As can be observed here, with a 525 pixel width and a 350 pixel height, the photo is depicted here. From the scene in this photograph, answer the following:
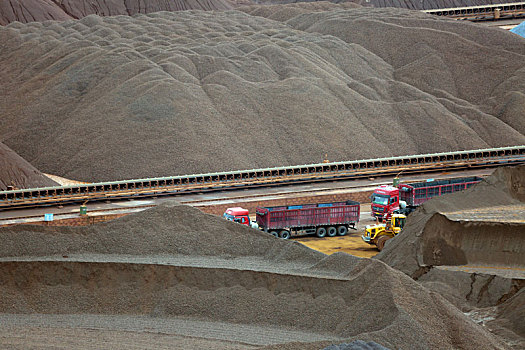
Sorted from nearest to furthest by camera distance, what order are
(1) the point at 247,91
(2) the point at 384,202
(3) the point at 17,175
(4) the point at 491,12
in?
1. (2) the point at 384,202
2. (3) the point at 17,175
3. (1) the point at 247,91
4. (4) the point at 491,12

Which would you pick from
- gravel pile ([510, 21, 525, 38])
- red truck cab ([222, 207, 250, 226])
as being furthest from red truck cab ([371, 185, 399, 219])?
gravel pile ([510, 21, 525, 38])

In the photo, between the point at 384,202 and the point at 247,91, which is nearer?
the point at 384,202

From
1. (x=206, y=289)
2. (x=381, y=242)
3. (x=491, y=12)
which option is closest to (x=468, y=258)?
(x=381, y=242)

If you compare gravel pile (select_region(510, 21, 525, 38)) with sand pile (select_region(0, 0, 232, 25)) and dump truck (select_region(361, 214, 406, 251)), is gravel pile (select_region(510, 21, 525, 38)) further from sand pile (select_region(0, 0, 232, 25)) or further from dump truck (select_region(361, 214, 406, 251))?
dump truck (select_region(361, 214, 406, 251))

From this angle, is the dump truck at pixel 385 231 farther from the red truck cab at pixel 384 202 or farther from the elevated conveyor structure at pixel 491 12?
the elevated conveyor structure at pixel 491 12

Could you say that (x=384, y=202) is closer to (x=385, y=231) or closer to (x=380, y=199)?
(x=380, y=199)

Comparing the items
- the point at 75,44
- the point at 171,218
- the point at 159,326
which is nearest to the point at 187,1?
the point at 75,44
